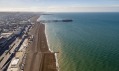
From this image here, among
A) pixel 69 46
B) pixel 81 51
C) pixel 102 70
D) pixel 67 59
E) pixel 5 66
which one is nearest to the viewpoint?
pixel 102 70

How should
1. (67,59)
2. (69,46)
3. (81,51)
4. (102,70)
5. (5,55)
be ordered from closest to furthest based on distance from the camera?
1. (102,70)
2. (67,59)
3. (5,55)
4. (81,51)
5. (69,46)

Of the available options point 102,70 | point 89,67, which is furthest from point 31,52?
point 102,70

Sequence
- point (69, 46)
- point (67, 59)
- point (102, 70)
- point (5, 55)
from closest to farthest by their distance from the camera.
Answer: point (102, 70) → point (67, 59) → point (5, 55) → point (69, 46)

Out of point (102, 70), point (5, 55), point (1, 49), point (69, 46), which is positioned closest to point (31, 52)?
point (5, 55)

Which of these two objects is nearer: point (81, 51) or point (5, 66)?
point (5, 66)

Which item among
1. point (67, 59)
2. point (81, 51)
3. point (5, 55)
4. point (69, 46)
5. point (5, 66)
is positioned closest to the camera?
point (5, 66)

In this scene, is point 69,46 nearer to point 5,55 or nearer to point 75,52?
point 75,52

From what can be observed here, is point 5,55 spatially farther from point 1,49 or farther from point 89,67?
point 89,67

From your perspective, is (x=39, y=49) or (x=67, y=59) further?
(x=39, y=49)

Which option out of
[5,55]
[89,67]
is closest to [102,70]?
[89,67]
